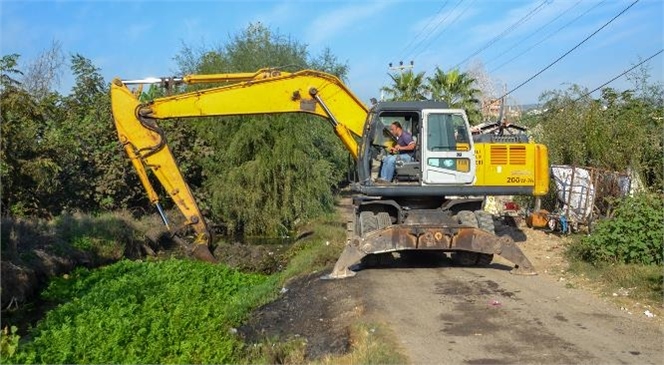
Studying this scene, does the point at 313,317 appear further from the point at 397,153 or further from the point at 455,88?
the point at 455,88

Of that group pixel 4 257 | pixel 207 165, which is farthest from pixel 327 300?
pixel 207 165

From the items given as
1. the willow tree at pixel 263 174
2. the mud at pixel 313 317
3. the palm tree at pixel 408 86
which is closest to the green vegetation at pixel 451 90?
the palm tree at pixel 408 86

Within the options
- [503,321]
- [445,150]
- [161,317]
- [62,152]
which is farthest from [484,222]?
[62,152]

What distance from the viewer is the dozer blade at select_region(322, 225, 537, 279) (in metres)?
12.0

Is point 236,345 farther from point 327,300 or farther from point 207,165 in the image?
point 207,165

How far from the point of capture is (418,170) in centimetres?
1302

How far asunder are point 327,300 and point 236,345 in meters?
2.09

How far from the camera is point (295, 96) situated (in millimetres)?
15055

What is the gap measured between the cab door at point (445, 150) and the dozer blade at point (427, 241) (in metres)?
1.17

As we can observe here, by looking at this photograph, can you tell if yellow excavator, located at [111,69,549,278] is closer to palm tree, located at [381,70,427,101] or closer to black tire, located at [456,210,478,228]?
black tire, located at [456,210,478,228]

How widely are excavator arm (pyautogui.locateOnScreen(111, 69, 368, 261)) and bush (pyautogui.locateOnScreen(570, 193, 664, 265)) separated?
4.97m

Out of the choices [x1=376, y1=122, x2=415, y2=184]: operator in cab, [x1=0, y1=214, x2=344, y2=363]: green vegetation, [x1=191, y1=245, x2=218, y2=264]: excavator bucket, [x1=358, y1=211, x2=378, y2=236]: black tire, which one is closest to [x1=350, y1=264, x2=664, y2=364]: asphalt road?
[x1=358, y1=211, x2=378, y2=236]: black tire

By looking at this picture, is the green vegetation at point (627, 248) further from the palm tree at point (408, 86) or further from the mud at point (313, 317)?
the palm tree at point (408, 86)

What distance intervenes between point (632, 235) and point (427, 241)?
3655 millimetres
